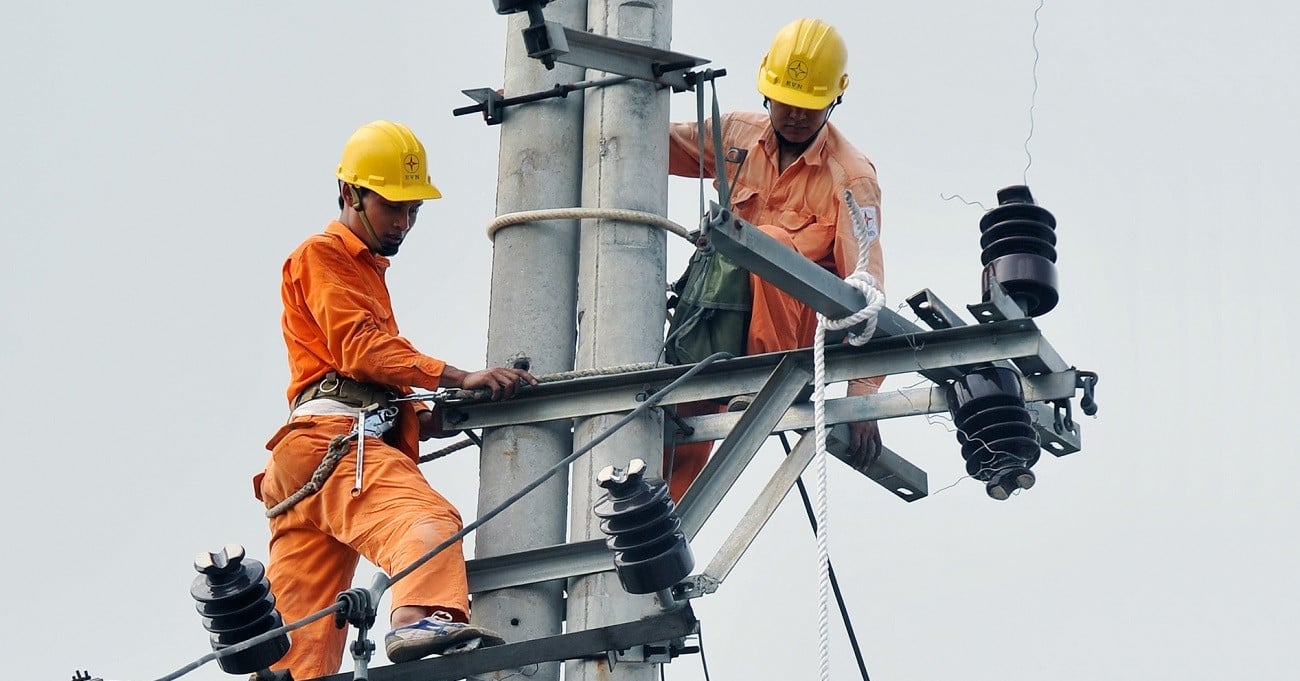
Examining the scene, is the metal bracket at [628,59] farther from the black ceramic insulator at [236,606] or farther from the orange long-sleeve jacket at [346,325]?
the black ceramic insulator at [236,606]

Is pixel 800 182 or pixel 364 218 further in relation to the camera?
pixel 800 182

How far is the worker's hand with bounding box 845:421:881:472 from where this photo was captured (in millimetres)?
8727

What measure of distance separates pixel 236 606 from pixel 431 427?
4.04 feet

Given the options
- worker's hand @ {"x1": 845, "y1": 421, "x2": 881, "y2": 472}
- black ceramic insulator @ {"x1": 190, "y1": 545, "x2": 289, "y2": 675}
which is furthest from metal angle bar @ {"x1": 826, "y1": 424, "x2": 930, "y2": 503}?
black ceramic insulator @ {"x1": 190, "y1": 545, "x2": 289, "y2": 675}

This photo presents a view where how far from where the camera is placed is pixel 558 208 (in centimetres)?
857

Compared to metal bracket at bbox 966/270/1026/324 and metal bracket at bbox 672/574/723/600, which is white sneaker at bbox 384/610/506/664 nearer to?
metal bracket at bbox 672/574/723/600

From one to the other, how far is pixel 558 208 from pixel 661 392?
3.47ft

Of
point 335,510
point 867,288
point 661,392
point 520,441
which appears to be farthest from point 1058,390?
point 335,510

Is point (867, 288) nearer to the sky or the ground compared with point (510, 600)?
nearer to the sky

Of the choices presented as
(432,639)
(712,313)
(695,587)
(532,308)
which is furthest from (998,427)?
(432,639)

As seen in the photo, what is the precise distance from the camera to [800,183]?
941 cm

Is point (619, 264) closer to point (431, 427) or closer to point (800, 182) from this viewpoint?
point (431, 427)

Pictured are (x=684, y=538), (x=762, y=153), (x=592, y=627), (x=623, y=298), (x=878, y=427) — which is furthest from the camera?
(x=762, y=153)

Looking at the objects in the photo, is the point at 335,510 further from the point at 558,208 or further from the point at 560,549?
the point at 558,208
